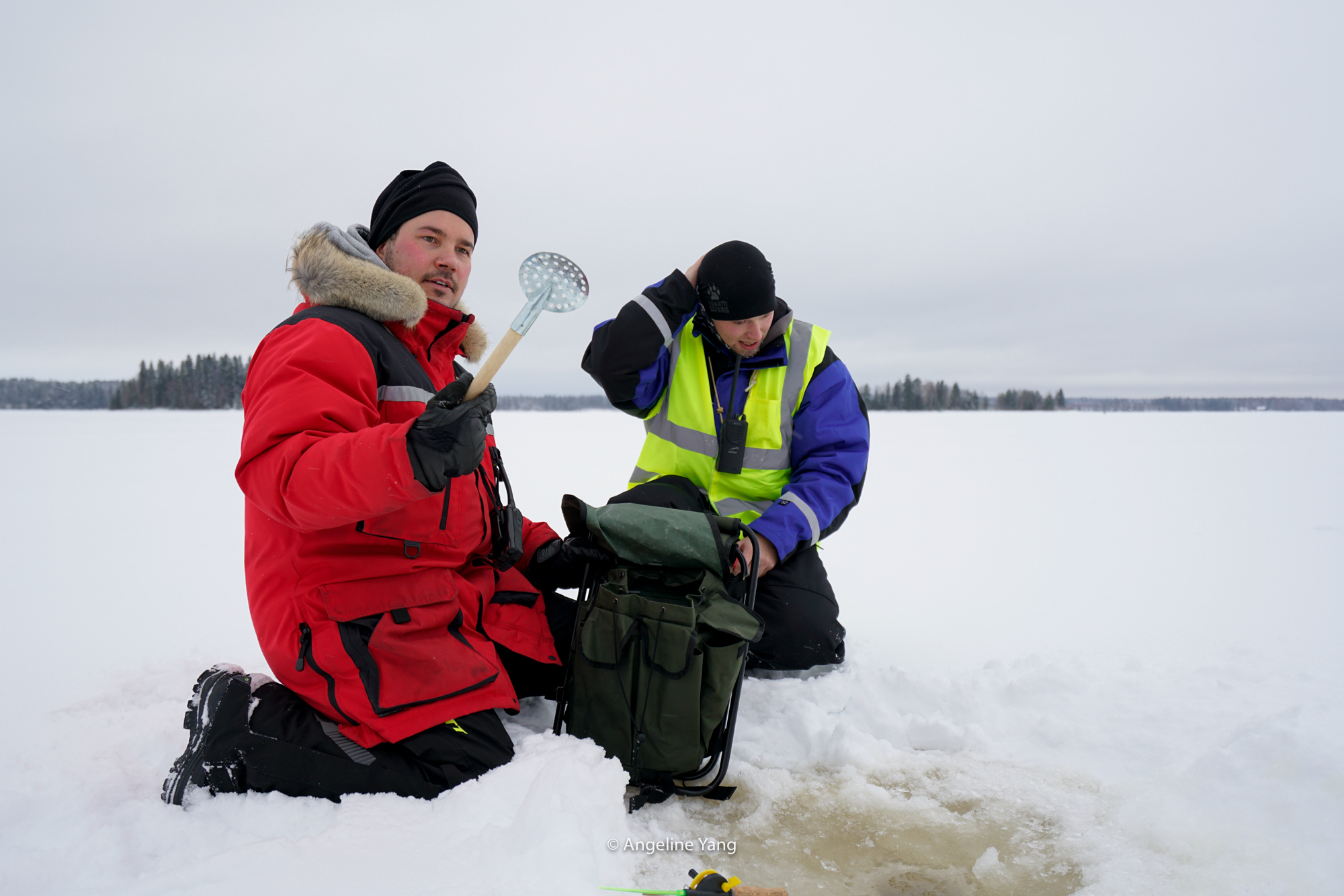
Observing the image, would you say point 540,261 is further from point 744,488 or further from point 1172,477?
point 1172,477

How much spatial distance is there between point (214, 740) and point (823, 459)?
6.73 ft

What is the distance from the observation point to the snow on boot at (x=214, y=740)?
165cm

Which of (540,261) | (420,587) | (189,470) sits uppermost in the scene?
(540,261)

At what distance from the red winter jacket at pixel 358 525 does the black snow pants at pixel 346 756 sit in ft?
0.11

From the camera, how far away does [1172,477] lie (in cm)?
908

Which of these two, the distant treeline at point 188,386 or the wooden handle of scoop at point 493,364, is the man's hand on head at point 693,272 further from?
the distant treeline at point 188,386

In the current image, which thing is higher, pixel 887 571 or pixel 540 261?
pixel 540 261

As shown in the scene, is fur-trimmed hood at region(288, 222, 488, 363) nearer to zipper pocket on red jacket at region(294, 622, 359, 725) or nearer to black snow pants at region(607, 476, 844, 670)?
zipper pocket on red jacket at region(294, 622, 359, 725)

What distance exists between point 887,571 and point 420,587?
3.32 metres

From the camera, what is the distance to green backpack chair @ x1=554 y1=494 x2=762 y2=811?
6.21 ft

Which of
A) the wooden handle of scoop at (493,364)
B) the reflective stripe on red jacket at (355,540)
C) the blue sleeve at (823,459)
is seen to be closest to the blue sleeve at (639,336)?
the blue sleeve at (823,459)

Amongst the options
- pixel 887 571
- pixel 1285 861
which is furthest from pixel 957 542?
pixel 1285 861

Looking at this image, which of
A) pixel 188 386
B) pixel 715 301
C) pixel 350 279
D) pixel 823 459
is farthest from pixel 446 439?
pixel 188 386

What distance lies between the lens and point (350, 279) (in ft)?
6.11
